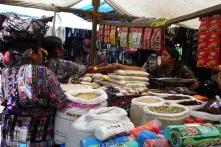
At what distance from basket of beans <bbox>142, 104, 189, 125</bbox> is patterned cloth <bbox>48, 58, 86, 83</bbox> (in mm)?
1323

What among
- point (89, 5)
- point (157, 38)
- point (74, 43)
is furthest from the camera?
point (74, 43)

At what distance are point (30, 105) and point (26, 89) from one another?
0.14 metres

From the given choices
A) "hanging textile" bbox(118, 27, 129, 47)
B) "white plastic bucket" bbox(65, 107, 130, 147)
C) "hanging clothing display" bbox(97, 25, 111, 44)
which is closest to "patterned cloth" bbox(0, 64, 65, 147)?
"white plastic bucket" bbox(65, 107, 130, 147)

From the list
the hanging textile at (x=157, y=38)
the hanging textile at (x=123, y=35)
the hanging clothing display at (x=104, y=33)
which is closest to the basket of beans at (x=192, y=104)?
the hanging textile at (x=157, y=38)

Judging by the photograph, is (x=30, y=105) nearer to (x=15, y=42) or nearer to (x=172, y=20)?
(x=15, y=42)

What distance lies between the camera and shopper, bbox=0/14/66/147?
7.48 ft

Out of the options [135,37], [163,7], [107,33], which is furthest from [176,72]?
[107,33]

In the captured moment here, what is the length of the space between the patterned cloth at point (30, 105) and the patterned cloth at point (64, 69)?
35.4 inches

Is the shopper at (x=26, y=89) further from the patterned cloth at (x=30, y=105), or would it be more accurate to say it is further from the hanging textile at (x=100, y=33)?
the hanging textile at (x=100, y=33)

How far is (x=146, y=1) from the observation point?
4906 mm

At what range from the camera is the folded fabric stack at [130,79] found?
2955 millimetres

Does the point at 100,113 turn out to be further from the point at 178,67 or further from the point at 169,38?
the point at 169,38

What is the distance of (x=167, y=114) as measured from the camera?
2.08 meters

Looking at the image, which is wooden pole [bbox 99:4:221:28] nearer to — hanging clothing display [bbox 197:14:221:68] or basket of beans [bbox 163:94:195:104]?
hanging clothing display [bbox 197:14:221:68]
